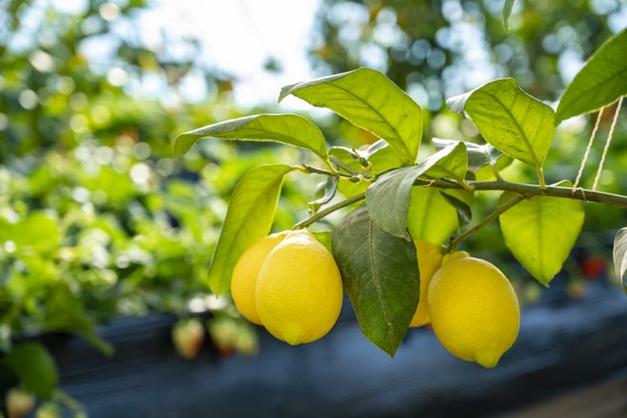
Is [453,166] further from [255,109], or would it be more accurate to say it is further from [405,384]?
[255,109]

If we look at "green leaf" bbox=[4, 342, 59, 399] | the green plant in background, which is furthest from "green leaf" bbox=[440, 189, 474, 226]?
"green leaf" bbox=[4, 342, 59, 399]

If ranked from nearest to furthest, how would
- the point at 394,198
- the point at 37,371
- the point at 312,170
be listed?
the point at 394,198, the point at 312,170, the point at 37,371

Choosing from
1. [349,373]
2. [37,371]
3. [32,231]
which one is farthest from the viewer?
[349,373]

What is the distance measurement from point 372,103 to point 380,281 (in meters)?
0.10

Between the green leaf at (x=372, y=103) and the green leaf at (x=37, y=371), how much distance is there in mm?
759

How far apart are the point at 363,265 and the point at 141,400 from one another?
0.91 meters

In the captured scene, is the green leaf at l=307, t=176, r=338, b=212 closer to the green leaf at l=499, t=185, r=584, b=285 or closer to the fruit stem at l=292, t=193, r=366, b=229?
the fruit stem at l=292, t=193, r=366, b=229

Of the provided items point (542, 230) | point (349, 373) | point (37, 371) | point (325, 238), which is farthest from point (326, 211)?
point (349, 373)

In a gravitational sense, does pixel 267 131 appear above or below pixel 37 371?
above

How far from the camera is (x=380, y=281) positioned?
15.9 inches

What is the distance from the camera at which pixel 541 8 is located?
3.11 m

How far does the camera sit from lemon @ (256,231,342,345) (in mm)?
406

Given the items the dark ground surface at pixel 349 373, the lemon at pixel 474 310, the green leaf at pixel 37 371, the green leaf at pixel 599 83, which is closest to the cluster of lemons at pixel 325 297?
the lemon at pixel 474 310

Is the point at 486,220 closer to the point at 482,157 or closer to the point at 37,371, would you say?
the point at 482,157
